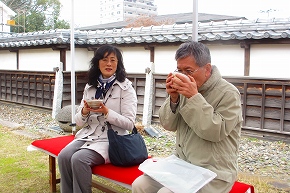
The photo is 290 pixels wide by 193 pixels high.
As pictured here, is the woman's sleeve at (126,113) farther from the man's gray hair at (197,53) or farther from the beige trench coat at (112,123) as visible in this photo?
the man's gray hair at (197,53)

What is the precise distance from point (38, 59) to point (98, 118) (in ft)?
29.1

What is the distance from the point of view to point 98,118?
3412mm

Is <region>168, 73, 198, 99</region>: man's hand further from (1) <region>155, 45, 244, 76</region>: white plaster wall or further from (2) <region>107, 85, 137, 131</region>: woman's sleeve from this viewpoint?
(1) <region>155, 45, 244, 76</region>: white plaster wall

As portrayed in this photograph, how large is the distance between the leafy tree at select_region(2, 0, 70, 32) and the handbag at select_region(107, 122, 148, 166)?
26983 mm

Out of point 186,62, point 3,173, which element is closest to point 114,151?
point 186,62

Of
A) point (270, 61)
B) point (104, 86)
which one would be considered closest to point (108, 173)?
point (104, 86)

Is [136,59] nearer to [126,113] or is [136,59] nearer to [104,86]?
[104,86]

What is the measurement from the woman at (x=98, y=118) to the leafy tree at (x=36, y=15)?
86.6ft

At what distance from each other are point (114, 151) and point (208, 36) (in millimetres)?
5248

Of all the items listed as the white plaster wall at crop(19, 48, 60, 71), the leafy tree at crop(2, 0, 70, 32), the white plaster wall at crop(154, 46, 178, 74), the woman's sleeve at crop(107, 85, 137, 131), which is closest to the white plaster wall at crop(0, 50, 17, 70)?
the white plaster wall at crop(19, 48, 60, 71)

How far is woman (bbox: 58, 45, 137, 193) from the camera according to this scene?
3.14 meters

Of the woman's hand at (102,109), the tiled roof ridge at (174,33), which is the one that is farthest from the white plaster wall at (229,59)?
the woman's hand at (102,109)

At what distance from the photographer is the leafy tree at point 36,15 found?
29194 mm

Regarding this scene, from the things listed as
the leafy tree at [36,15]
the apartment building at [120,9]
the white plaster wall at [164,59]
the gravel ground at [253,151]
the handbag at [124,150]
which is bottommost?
the gravel ground at [253,151]
